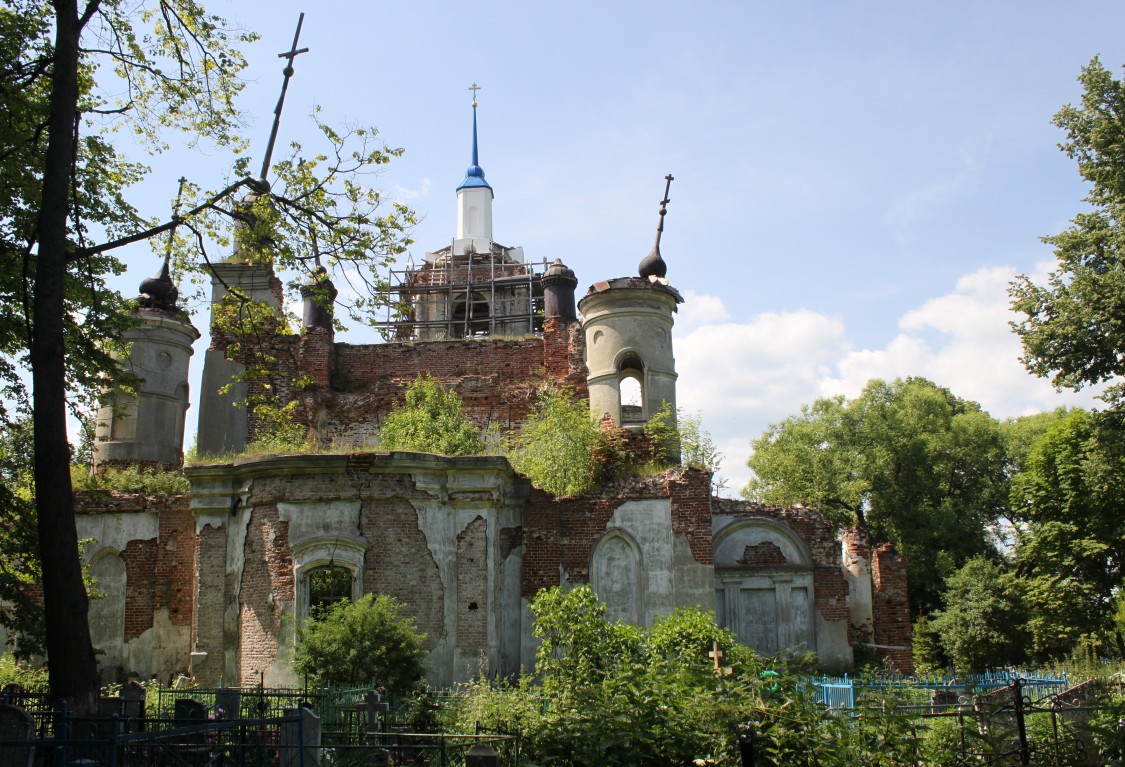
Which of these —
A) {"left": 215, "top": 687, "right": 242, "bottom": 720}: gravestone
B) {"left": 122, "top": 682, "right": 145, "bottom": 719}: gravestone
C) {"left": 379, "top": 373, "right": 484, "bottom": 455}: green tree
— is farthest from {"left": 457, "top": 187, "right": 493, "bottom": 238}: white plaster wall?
{"left": 215, "top": 687, "right": 242, "bottom": 720}: gravestone

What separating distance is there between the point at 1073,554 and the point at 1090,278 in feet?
31.0

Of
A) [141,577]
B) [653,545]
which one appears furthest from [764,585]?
[141,577]

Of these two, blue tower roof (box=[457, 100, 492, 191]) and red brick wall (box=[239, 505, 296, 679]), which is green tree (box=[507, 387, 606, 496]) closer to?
red brick wall (box=[239, 505, 296, 679])

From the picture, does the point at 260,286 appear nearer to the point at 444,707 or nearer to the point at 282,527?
the point at 282,527

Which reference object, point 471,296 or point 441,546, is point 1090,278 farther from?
point 471,296

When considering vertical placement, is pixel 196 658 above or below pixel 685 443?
below

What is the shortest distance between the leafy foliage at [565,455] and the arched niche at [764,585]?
3.10 metres

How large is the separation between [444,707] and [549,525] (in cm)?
500

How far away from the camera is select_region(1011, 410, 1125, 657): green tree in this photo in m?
25.2

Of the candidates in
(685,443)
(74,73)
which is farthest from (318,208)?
(685,443)

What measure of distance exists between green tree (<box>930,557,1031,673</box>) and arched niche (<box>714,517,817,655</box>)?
411 inches

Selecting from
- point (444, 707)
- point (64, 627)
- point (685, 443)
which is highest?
point (685, 443)

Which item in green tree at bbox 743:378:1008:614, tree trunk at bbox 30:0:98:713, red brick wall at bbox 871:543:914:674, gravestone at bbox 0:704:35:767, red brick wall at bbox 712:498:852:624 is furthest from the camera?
green tree at bbox 743:378:1008:614

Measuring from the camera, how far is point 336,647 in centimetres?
1298
